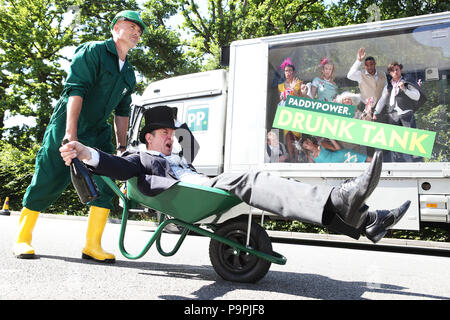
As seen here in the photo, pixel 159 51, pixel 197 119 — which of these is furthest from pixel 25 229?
pixel 159 51

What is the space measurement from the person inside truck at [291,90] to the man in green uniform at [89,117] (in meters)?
3.55

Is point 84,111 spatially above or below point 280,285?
above

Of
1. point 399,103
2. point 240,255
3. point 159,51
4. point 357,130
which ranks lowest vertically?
point 240,255

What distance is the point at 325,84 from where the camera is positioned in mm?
6684

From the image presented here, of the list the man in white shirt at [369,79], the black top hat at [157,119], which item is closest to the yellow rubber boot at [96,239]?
the black top hat at [157,119]

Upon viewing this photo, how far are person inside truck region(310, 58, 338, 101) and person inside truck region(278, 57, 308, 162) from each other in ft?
0.54

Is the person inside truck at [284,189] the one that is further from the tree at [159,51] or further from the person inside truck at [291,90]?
the tree at [159,51]

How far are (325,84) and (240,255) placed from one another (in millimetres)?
4471

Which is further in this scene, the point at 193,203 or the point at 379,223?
the point at 193,203

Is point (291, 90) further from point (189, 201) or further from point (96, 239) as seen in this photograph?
point (189, 201)

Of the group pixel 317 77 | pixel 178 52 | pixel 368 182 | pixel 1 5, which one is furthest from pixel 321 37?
pixel 1 5

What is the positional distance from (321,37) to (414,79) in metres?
1.64

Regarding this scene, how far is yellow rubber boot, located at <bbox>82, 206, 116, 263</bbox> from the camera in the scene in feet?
11.8
